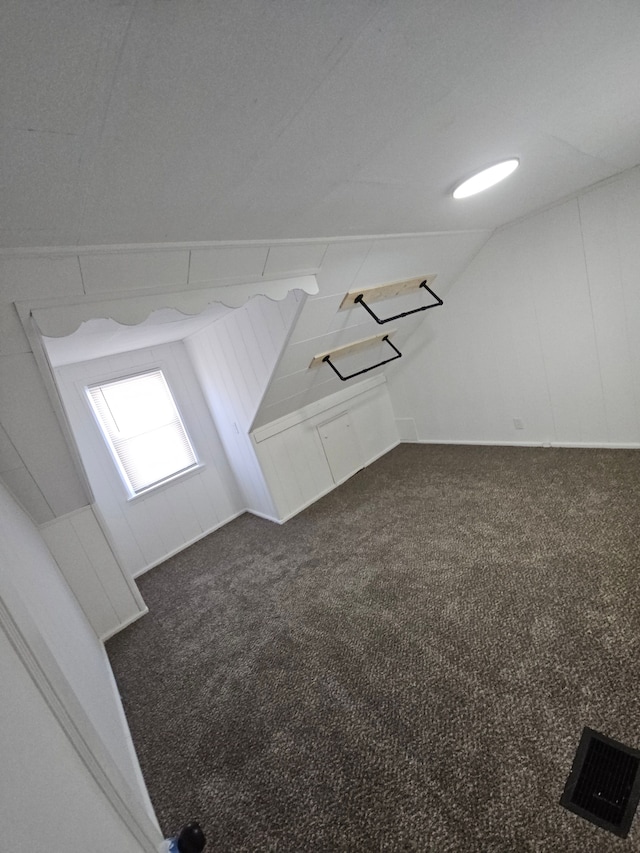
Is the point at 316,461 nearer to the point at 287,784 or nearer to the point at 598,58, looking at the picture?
the point at 287,784

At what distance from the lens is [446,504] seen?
9.80 ft

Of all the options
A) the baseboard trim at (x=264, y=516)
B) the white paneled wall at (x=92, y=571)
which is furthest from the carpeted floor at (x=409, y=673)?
the baseboard trim at (x=264, y=516)

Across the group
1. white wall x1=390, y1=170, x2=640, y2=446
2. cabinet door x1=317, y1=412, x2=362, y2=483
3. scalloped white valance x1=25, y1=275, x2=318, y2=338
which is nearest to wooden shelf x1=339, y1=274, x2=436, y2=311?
scalloped white valance x1=25, y1=275, x2=318, y2=338

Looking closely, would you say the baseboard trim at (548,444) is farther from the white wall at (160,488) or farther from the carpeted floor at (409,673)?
the white wall at (160,488)

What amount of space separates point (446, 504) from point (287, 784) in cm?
209

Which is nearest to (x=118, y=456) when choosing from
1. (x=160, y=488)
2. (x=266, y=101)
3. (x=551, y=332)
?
(x=160, y=488)

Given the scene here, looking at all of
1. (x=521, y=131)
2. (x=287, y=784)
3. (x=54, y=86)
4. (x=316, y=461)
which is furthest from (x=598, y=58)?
(x=316, y=461)

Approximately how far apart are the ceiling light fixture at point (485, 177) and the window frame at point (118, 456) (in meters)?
3.11

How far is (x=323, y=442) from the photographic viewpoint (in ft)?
13.0

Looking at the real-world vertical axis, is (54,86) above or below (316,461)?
above

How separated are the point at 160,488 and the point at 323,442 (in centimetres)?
173

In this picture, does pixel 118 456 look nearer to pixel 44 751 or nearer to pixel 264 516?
pixel 264 516

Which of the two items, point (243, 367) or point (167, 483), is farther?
point (167, 483)

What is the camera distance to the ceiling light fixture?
1.53m
